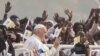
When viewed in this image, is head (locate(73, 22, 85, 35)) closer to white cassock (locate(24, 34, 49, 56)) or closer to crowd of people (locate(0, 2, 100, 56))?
crowd of people (locate(0, 2, 100, 56))

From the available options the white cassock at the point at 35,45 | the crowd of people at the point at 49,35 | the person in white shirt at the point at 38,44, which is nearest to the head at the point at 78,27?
the crowd of people at the point at 49,35

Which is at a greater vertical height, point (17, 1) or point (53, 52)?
point (17, 1)

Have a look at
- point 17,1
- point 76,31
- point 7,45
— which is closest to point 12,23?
point 76,31

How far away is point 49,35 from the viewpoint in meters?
15.2

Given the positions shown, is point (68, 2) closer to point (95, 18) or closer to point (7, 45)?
point (95, 18)

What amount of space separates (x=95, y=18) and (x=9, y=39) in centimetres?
265

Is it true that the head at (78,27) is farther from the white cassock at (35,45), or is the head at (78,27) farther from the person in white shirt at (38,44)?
the white cassock at (35,45)

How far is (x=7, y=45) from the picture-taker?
12.7 m

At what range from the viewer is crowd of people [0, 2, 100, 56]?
1243 centimetres

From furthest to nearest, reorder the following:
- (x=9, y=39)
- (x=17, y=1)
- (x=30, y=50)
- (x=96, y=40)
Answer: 1. (x=17, y=1)
2. (x=96, y=40)
3. (x=9, y=39)
4. (x=30, y=50)

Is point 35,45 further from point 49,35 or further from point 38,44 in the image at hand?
point 49,35

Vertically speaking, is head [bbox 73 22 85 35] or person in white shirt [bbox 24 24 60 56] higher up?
head [bbox 73 22 85 35]

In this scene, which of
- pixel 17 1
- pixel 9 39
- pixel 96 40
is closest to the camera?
pixel 9 39

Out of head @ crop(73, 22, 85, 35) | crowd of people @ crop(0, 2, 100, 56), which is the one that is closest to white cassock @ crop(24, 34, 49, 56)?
crowd of people @ crop(0, 2, 100, 56)
